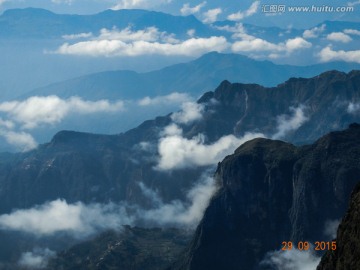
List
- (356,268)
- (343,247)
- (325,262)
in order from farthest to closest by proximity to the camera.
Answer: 1. (325,262)
2. (343,247)
3. (356,268)

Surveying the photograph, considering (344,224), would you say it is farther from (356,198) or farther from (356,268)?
(356,268)

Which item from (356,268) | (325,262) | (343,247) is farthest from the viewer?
(325,262)

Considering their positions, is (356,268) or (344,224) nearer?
(356,268)

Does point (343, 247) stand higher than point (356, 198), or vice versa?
point (356, 198)

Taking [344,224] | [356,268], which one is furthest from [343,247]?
[356,268]

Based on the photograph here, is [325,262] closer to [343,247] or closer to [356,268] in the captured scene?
[343,247]

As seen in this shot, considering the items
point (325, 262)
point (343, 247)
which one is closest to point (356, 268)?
point (343, 247)
